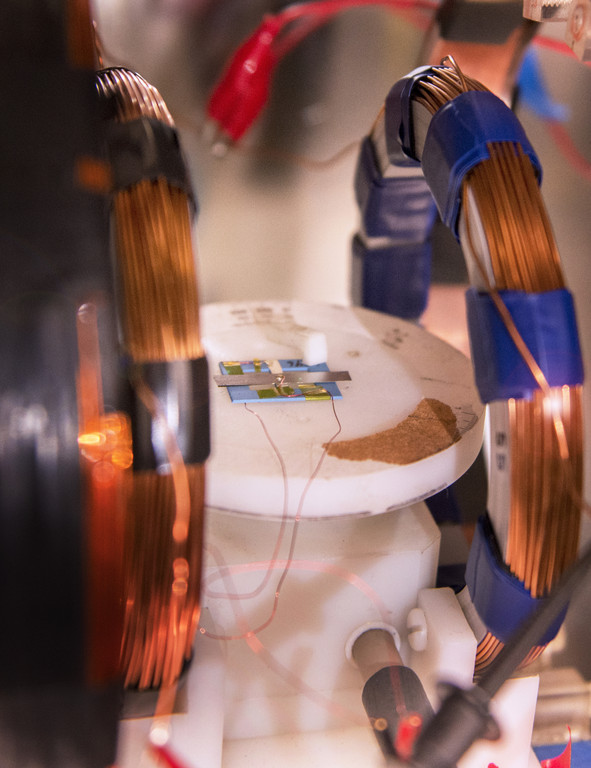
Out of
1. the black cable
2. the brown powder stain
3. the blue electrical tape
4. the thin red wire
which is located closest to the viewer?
the black cable

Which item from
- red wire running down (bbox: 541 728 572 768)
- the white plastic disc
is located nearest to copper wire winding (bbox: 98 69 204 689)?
the white plastic disc

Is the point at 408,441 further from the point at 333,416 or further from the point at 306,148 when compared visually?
the point at 306,148

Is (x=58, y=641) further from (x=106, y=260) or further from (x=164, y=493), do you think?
(x=106, y=260)

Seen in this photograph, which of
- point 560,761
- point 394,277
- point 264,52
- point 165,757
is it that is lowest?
point 560,761

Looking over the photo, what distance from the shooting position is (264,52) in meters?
1.12

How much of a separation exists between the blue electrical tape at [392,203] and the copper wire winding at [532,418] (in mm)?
400

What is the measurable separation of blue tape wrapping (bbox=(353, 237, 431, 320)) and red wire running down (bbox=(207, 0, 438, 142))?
0.98 feet

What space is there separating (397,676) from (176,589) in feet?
0.69

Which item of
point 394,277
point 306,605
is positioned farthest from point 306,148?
point 306,605

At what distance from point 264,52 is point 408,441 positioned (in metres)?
Answer: 0.73

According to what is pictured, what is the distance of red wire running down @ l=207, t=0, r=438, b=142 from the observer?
1.11m

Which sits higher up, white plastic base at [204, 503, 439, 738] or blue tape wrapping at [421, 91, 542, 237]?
blue tape wrapping at [421, 91, 542, 237]

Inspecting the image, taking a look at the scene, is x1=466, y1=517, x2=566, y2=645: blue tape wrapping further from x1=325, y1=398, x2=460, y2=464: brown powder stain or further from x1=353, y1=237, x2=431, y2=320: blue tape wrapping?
x1=353, y1=237, x2=431, y2=320: blue tape wrapping

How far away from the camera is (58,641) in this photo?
1.46 feet
